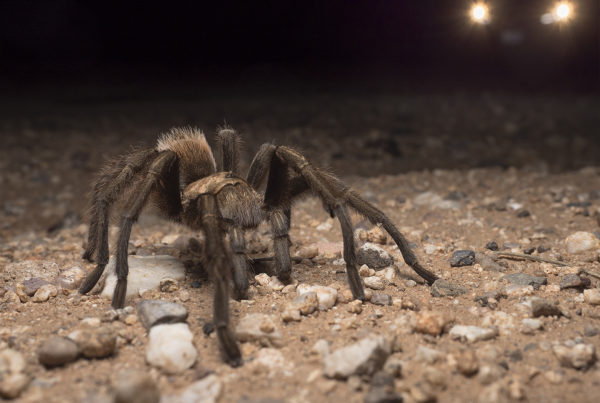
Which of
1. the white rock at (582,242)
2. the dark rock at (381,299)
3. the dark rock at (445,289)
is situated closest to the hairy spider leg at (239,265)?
the dark rock at (381,299)

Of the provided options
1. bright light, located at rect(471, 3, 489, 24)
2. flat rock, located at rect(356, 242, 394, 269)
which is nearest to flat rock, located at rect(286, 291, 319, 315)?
flat rock, located at rect(356, 242, 394, 269)

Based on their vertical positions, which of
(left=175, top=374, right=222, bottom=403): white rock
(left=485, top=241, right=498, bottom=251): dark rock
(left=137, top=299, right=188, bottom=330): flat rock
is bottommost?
(left=175, top=374, right=222, bottom=403): white rock

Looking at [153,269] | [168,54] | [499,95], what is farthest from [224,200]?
[499,95]

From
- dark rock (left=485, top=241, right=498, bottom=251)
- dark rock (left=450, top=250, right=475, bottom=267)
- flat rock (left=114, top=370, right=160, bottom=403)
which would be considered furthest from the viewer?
dark rock (left=485, top=241, right=498, bottom=251)

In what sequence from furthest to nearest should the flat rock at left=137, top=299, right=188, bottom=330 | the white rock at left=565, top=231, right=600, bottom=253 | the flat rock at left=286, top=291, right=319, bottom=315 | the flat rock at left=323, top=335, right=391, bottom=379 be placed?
1. the white rock at left=565, top=231, right=600, bottom=253
2. the flat rock at left=286, top=291, right=319, bottom=315
3. the flat rock at left=137, top=299, right=188, bottom=330
4. the flat rock at left=323, top=335, right=391, bottom=379

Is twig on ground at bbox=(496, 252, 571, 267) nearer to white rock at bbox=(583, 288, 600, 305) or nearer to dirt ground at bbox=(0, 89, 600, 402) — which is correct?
dirt ground at bbox=(0, 89, 600, 402)
